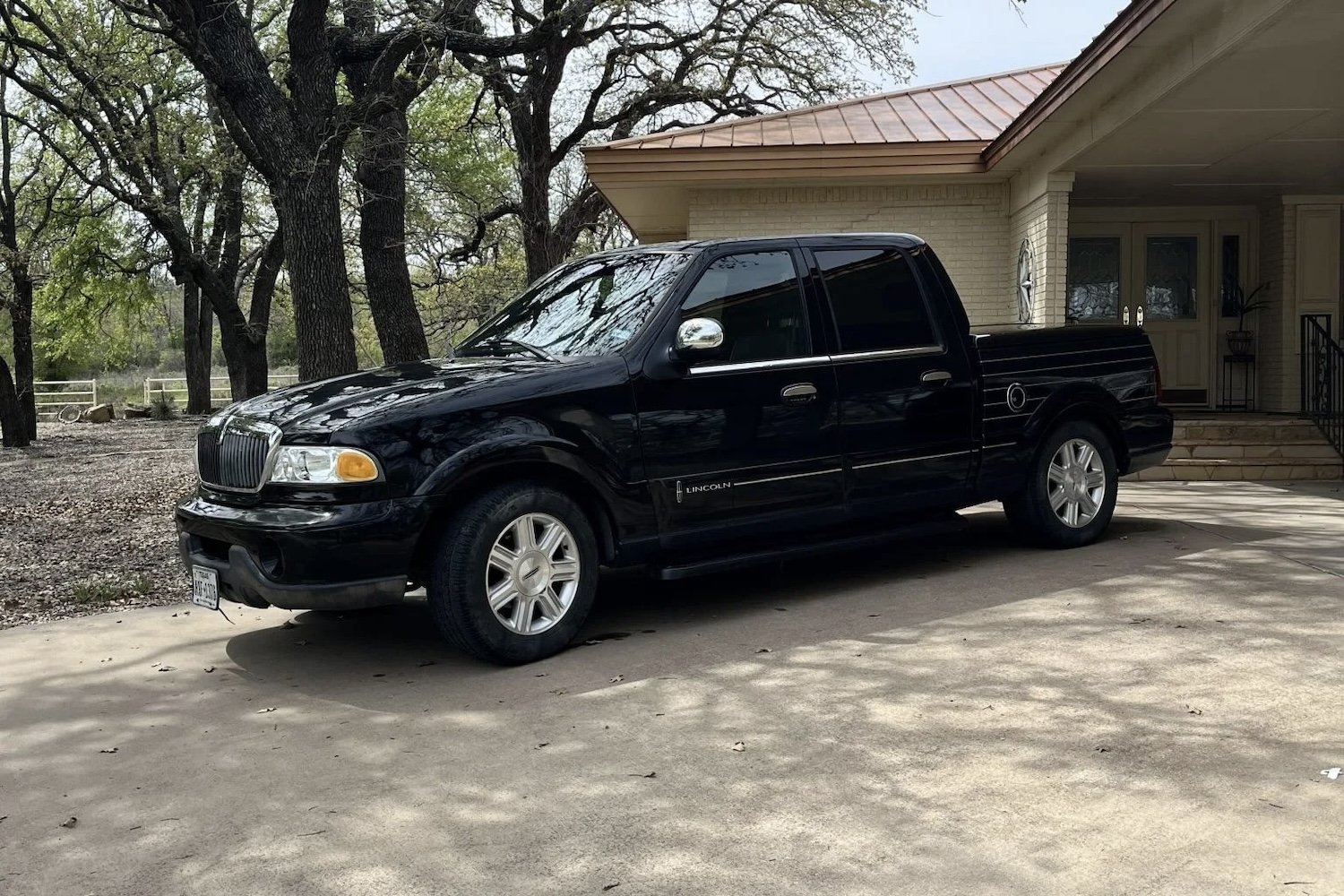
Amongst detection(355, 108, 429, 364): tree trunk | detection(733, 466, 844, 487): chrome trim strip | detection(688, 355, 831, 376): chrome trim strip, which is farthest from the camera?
detection(355, 108, 429, 364): tree trunk

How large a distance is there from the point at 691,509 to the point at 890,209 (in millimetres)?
8836

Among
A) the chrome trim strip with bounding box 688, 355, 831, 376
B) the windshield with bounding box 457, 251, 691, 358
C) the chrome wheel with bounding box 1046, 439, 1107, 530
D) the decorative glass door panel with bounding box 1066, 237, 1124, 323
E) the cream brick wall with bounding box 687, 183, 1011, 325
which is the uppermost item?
the cream brick wall with bounding box 687, 183, 1011, 325

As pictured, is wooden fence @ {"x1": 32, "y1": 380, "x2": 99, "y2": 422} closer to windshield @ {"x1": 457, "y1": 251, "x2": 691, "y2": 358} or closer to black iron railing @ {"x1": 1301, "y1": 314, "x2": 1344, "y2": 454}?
black iron railing @ {"x1": 1301, "y1": 314, "x2": 1344, "y2": 454}

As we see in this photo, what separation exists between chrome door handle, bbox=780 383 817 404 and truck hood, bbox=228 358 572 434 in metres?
1.20

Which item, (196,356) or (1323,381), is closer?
(1323,381)

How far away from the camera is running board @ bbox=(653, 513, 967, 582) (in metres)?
6.05

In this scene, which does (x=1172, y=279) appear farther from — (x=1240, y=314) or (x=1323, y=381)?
(x=1323, y=381)

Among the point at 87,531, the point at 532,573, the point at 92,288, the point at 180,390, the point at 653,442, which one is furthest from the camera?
the point at 180,390

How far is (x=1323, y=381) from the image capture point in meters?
13.1

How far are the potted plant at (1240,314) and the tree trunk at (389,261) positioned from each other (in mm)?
10241

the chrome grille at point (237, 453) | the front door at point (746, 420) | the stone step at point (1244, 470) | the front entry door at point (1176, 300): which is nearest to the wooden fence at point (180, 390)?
the front entry door at point (1176, 300)

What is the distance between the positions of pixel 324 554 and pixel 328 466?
0.38 m

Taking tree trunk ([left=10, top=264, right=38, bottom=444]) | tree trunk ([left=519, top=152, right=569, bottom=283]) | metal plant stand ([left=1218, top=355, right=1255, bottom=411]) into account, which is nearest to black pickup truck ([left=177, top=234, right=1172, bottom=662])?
metal plant stand ([left=1218, top=355, right=1255, bottom=411])

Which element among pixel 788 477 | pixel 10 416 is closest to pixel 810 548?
pixel 788 477
